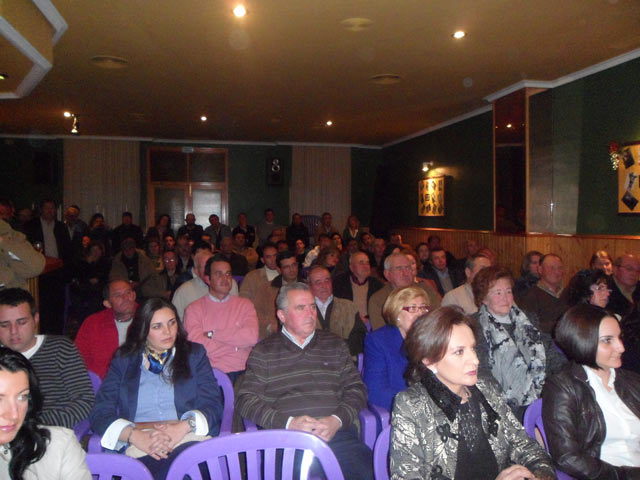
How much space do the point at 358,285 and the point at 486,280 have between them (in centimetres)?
187

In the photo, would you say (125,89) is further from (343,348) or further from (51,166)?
(343,348)

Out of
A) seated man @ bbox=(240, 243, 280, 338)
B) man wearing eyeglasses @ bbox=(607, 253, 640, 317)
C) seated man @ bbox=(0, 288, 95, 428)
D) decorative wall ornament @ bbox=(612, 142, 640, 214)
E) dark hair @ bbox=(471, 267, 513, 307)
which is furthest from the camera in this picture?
decorative wall ornament @ bbox=(612, 142, 640, 214)

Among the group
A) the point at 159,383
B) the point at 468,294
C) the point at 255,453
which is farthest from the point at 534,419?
the point at 159,383

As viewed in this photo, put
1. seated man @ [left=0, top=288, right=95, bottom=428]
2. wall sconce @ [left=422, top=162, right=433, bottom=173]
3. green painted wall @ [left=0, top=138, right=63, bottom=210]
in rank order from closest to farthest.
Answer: seated man @ [left=0, top=288, right=95, bottom=428] < wall sconce @ [left=422, top=162, right=433, bottom=173] < green painted wall @ [left=0, top=138, right=63, bottom=210]

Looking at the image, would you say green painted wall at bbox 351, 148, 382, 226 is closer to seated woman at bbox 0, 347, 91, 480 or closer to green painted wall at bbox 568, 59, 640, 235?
green painted wall at bbox 568, 59, 640, 235

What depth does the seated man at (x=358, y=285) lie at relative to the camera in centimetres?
485

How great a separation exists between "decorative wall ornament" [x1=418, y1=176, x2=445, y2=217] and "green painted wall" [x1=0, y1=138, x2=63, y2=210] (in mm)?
8279

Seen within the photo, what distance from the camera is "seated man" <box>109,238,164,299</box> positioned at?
5820 millimetres

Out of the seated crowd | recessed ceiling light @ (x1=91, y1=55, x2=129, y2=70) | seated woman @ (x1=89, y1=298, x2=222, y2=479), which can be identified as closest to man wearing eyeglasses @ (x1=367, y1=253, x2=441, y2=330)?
the seated crowd

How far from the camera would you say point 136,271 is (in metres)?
6.51

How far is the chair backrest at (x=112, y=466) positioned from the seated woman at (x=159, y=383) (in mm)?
679

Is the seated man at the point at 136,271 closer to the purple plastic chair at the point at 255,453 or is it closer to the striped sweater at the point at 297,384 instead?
the striped sweater at the point at 297,384

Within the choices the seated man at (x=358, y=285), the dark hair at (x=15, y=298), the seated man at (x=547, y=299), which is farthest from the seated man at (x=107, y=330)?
the seated man at (x=547, y=299)

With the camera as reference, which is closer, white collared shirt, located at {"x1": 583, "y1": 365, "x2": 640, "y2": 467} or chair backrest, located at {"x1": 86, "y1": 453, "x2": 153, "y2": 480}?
chair backrest, located at {"x1": 86, "y1": 453, "x2": 153, "y2": 480}
